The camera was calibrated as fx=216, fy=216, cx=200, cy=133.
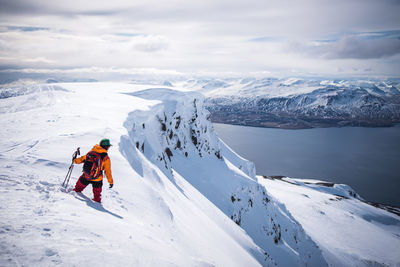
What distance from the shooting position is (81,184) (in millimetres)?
7195

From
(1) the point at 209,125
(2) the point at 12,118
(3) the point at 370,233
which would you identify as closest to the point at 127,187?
(2) the point at 12,118

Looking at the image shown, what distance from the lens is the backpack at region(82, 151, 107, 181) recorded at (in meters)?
6.92

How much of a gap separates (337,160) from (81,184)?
125935 millimetres

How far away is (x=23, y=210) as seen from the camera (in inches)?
209

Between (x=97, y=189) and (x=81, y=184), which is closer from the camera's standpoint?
(x=97, y=189)

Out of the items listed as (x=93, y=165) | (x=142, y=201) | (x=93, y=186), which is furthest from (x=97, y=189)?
(x=142, y=201)

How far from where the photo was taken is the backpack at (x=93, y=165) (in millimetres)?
6922

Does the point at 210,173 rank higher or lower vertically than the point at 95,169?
lower

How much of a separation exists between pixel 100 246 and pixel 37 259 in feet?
3.92

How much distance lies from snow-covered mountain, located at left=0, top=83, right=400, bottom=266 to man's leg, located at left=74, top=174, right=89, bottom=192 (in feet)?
0.86

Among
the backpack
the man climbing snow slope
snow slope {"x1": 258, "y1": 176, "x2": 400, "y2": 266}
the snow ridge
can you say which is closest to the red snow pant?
the man climbing snow slope

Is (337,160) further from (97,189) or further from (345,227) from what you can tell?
(97,189)

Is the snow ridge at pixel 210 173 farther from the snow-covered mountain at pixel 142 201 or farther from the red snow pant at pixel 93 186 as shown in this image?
the red snow pant at pixel 93 186

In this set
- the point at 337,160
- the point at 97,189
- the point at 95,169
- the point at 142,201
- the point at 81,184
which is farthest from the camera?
the point at 337,160
